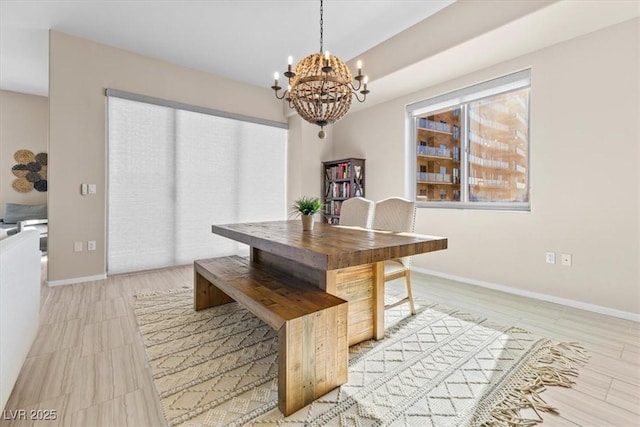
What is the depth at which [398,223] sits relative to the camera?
258 cm

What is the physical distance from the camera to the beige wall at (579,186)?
7.82ft

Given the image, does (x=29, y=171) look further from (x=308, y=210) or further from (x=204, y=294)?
(x=308, y=210)

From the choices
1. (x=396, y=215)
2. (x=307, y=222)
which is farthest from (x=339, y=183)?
(x=307, y=222)

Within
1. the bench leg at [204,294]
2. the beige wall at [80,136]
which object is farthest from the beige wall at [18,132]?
the bench leg at [204,294]

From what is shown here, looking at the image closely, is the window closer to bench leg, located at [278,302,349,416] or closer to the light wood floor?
the light wood floor

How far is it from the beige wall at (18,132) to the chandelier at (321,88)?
15.9 feet

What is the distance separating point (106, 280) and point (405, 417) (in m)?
3.53

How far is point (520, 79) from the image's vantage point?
2.99 m

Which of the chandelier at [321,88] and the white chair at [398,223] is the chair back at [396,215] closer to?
the white chair at [398,223]

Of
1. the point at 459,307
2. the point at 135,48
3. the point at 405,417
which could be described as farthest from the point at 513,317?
the point at 135,48

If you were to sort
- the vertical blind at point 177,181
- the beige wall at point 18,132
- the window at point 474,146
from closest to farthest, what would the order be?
the window at point 474,146 → the vertical blind at point 177,181 → the beige wall at point 18,132

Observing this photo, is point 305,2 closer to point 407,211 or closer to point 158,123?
point 407,211

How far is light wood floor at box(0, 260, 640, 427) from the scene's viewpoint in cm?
135

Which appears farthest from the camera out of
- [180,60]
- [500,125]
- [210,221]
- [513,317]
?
[210,221]
